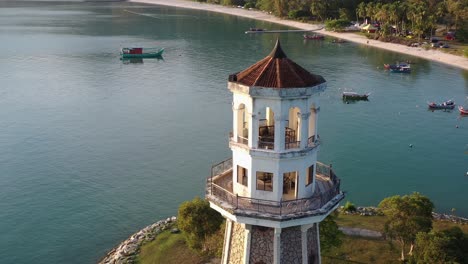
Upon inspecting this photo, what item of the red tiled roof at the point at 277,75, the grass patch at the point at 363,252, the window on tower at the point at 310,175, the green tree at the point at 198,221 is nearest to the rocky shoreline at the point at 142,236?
the grass patch at the point at 363,252

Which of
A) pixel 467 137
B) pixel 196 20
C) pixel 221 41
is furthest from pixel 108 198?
pixel 196 20

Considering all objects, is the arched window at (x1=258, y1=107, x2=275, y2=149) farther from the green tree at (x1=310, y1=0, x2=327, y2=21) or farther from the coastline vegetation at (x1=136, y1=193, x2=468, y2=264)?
the green tree at (x1=310, y1=0, x2=327, y2=21)

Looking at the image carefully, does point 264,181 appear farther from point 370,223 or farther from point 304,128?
point 370,223

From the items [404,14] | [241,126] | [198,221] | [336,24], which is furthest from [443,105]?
[336,24]

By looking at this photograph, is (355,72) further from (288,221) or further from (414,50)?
(288,221)

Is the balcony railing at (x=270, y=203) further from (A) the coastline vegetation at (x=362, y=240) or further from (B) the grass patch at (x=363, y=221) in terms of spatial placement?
(B) the grass patch at (x=363, y=221)

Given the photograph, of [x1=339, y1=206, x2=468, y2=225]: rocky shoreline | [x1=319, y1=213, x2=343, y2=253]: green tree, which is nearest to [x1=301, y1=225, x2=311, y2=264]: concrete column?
[x1=319, y1=213, x2=343, y2=253]: green tree
